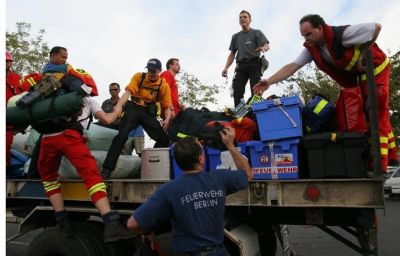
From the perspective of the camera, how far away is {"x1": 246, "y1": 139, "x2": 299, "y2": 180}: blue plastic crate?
3.56 m

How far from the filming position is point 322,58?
13.0ft

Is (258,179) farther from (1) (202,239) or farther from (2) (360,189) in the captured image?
(1) (202,239)

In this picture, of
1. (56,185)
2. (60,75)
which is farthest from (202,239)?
(60,75)

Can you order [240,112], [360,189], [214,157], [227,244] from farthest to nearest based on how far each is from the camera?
[240,112], [214,157], [227,244], [360,189]

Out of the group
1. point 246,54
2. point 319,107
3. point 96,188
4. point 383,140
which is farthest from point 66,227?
point 246,54

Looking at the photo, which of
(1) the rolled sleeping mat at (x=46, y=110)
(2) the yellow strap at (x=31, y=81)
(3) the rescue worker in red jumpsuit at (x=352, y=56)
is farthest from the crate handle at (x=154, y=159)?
(3) the rescue worker in red jumpsuit at (x=352, y=56)

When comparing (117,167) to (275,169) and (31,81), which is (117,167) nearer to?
(31,81)

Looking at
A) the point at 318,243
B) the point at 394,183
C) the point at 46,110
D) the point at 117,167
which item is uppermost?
the point at 46,110

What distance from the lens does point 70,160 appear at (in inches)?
156

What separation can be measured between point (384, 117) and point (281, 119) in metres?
0.86

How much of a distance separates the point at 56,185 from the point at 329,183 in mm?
2584

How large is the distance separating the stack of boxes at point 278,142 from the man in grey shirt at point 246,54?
261cm

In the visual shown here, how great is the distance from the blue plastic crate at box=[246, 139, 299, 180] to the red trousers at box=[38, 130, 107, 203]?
1.39 m

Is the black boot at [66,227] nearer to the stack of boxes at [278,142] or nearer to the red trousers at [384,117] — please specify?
the stack of boxes at [278,142]
